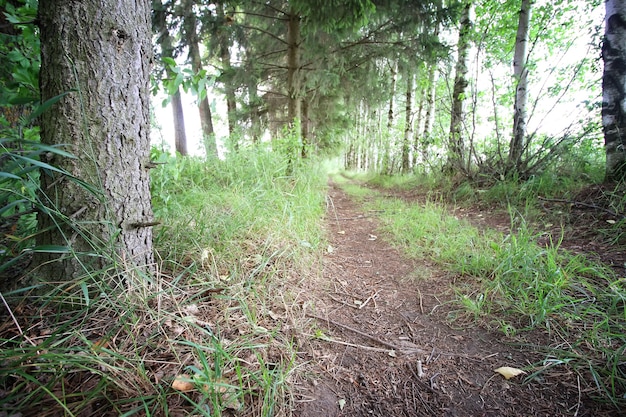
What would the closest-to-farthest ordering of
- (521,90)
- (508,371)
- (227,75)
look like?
(508,371) < (521,90) < (227,75)

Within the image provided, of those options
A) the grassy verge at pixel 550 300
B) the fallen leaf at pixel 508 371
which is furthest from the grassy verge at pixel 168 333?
the grassy verge at pixel 550 300

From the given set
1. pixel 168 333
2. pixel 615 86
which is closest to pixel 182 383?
pixel 168 333

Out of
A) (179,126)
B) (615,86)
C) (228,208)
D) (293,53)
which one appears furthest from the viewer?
(179,126)

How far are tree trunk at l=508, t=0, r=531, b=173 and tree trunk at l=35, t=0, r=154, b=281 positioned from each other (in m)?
4.88

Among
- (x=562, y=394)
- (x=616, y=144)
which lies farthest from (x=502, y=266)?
(x=616, y=144)

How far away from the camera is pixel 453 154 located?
15.5 feet

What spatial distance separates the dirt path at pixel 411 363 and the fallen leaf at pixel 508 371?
22mm

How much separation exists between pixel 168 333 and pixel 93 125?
949 mm

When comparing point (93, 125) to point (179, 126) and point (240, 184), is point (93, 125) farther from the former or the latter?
point (179, 126)

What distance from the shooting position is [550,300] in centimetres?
149

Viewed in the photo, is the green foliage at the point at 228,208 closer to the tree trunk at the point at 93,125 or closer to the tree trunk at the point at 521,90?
the tree trunk at the point at 93,125

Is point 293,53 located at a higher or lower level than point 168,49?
lower

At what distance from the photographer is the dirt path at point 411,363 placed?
3.26 ft

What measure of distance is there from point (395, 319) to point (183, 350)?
1214mm
